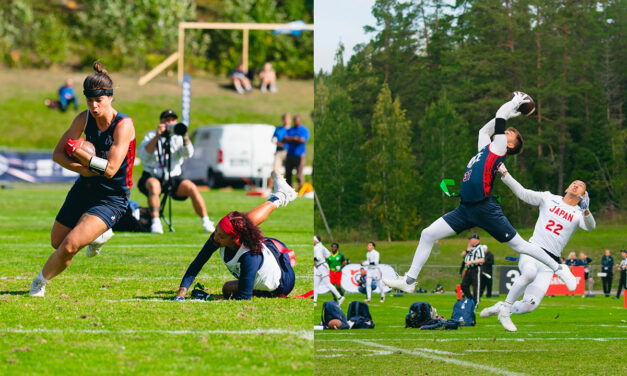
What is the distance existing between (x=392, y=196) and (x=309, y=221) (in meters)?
4.26

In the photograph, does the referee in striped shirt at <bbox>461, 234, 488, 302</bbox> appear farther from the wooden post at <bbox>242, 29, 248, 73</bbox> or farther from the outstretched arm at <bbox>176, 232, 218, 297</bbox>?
the wooden post at <bbox>242, 29, 248, 73</bbox>

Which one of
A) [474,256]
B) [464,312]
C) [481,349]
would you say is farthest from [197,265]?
[474,256]

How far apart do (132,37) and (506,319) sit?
3103cm

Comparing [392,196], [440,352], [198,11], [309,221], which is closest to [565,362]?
[440,352]

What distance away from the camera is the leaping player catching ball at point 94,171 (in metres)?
6.17

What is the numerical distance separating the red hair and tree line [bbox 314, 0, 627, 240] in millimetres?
3328

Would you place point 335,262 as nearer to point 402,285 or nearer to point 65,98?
point 402,285

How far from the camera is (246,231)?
651 centimetres

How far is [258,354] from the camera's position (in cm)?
478

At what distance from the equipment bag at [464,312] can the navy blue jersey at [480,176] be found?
3.44 metres

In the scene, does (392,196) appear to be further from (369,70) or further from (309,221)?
(309,221)

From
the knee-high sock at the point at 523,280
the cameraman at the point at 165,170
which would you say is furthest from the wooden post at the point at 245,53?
the knee-high sock at the point at 523,280

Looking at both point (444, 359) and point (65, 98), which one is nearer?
point (444, 359)

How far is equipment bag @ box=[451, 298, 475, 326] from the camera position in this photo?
31.5 feet
